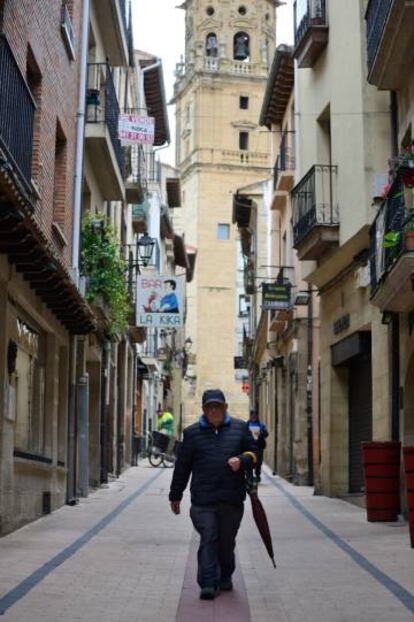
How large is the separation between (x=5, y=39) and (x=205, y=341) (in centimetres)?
7423

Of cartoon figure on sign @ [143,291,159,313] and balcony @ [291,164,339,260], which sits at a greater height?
balcony @ [291,164,339,260]

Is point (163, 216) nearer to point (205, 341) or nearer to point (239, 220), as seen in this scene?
point (239, 220)

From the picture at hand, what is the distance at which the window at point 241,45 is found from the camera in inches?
3536

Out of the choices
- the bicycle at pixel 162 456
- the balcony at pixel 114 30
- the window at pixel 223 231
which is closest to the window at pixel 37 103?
the balcony at pixel 114 30

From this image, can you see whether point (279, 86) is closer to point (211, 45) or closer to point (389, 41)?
point (389, 41)

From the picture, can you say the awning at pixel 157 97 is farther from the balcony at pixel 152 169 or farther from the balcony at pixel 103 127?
the balcony at pixel 103 127

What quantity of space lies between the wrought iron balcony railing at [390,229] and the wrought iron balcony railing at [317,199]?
11.9 feet

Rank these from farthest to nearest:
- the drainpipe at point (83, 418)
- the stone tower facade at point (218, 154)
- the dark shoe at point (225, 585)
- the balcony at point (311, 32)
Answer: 1. the stone tower facade at point (218, 154)
2. the balcony at point (311, 32)
3. the drainpipe at point (83, 418)
4. the dark shoe at point (225, 585)

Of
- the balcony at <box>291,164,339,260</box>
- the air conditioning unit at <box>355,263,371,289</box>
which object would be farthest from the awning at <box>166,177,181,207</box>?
the air conditioning unit at <box>355,263,371,289</box>

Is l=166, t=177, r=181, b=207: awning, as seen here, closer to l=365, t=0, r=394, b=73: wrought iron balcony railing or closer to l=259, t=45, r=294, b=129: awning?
l=259, t=45, r=294, b=129: awning

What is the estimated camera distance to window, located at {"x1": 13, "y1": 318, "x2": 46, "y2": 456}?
15.0 meters

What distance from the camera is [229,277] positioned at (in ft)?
286

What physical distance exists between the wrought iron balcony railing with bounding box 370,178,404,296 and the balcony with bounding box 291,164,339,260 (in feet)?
10.9

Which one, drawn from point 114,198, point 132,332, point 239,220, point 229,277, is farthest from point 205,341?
point 114,198
